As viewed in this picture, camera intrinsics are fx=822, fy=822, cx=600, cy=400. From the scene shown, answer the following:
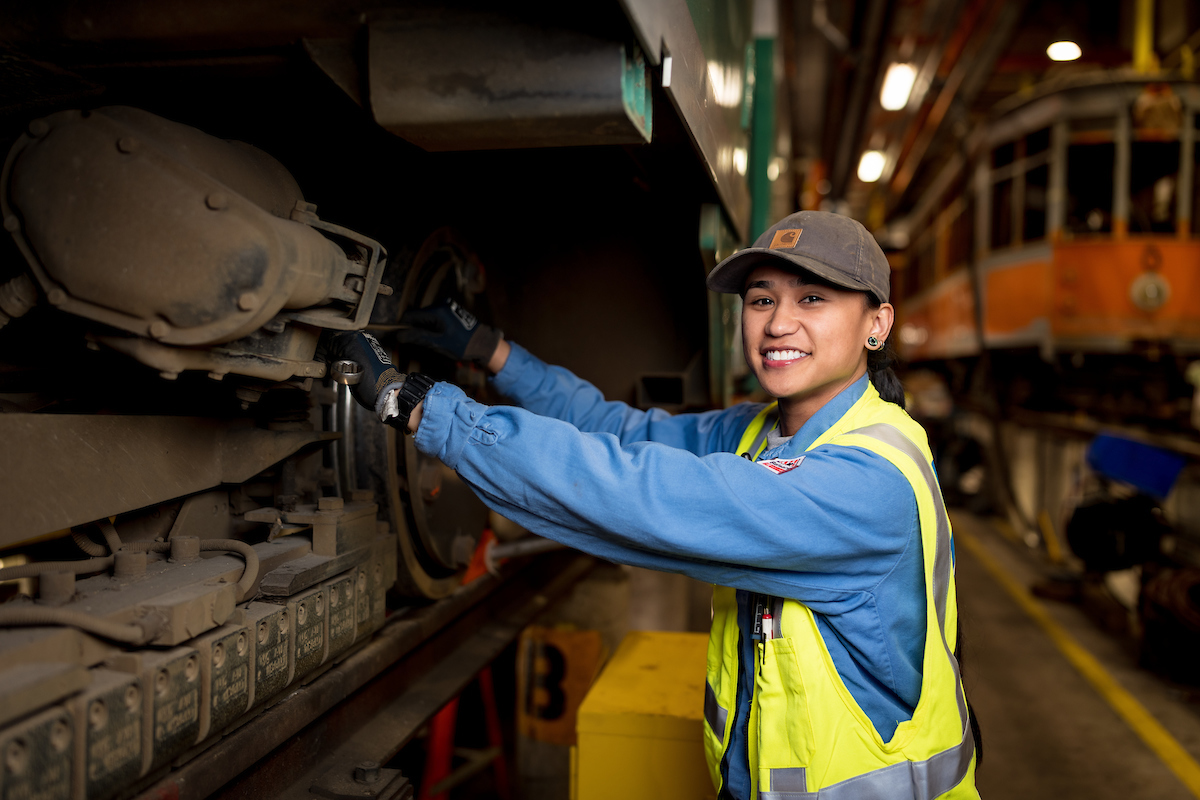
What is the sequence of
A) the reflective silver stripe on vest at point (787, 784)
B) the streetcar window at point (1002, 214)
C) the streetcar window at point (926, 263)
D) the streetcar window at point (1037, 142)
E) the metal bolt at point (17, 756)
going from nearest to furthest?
the metal bolt at point (17, 756) < the reflective silver stripe on vest at point (787, 784) < the streetcar window at point (1037, 142) < the streetcar window at point (1002, 214) < the streetcar window at point (926, 263)

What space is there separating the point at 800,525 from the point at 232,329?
0.97m

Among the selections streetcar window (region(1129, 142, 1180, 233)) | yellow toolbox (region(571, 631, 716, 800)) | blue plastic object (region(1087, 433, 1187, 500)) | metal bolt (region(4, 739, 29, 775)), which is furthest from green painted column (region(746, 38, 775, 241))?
streetcar window (region(1129, 142, 1180, 233))

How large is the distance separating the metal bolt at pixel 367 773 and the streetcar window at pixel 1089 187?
28.0 feet

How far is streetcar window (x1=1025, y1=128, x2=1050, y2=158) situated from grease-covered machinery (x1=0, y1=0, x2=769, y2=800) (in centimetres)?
746

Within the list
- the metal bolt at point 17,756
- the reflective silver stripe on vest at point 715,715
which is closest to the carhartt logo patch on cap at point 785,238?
the reflective silver stripe on vest at point 715,715

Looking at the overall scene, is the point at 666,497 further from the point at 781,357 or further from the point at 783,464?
the point at 781,357

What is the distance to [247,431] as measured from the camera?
1.62 m

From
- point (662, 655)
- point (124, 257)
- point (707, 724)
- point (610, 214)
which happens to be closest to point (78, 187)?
point (124, 257)

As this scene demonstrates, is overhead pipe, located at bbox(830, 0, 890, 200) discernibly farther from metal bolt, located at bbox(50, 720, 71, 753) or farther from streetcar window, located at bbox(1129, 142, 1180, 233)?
metal bolt, located at bbox(50, 720, 71, 753)

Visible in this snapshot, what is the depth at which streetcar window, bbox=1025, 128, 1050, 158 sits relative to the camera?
817 centimetres

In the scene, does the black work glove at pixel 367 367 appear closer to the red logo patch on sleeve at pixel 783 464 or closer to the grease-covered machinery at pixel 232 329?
the grease-covered machinery at pixel 232 329

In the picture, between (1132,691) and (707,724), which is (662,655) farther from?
(1132,691)

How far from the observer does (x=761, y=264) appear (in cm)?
185

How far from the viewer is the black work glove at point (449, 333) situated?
6.59 feet
